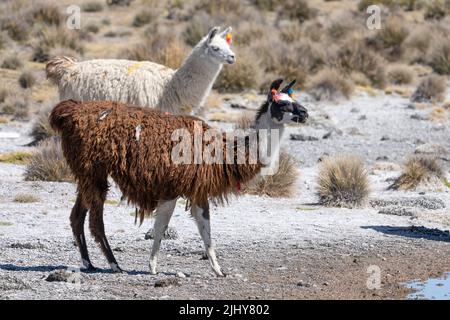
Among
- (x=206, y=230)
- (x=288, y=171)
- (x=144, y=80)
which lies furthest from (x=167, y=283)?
(x=288, y=171)

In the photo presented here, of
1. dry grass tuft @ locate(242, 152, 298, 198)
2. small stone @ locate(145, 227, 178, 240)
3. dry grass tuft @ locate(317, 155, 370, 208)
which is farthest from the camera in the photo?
dry grass tuft @ locate(242, 152, 298, 198)

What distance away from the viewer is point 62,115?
791cm

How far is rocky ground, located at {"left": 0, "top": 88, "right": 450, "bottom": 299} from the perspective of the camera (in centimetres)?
743

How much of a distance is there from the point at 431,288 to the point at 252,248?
186 centimetres

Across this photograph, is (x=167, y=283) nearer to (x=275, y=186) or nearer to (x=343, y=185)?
(x=343, y=185)

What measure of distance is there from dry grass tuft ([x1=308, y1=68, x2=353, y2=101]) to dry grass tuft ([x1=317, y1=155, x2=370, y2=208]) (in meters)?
7.89

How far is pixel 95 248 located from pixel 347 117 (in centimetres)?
996

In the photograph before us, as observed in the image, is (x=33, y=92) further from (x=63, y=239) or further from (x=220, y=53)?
(x=63, y=239)

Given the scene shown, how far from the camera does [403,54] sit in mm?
24500

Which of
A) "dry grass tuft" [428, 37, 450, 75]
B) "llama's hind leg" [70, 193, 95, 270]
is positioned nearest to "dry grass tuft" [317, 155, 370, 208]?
"llama's hind leg" [70, 193, 95, 270]

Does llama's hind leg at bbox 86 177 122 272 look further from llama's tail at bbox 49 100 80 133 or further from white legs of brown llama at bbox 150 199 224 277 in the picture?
llama's tail at bbox 49 100 80 133

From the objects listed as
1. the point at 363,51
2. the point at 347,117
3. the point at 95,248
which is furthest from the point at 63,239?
the point at 363,51

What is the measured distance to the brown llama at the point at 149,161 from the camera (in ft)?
25.1
